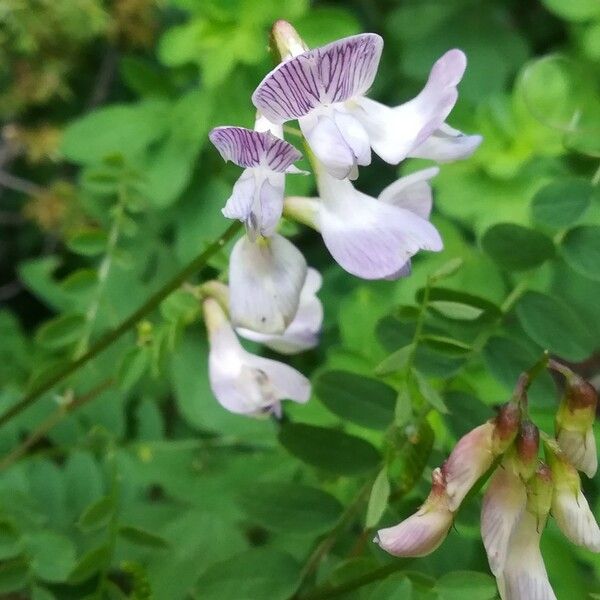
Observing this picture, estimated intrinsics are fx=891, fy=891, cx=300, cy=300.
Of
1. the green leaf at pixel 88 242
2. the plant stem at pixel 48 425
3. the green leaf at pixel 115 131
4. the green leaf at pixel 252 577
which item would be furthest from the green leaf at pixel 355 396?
the green leaf at pixel 115 131

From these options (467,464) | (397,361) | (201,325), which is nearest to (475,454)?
(467,464)

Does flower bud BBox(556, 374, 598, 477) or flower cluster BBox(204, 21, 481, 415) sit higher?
flower cluster BBox(204, 21, 481, 415)

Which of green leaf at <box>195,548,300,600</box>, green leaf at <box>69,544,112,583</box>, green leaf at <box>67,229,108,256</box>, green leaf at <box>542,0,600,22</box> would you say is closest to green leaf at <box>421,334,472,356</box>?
green leaf at <box>195,548,300,600</box>

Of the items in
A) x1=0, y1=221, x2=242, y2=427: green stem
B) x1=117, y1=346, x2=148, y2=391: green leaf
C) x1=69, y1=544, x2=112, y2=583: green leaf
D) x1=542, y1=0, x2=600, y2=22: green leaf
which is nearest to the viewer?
x1=0, y1=221, x2=242, y2=427: green stem

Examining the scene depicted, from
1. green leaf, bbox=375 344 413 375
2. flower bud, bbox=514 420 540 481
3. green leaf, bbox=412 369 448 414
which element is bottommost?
green leaf, bbox=412 369 448 414

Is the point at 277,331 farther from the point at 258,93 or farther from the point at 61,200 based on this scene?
the point at 61,200

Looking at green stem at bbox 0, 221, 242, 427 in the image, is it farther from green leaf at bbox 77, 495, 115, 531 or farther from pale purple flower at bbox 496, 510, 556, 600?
A: pale purple flower at bbox 496, 510, 556, 600

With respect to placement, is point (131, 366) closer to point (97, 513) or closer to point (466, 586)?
point (97, 513)

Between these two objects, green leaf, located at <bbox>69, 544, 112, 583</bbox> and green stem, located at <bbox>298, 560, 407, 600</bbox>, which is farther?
green leaf, located at <bbox>69, 544, 112, 583</bbox>
